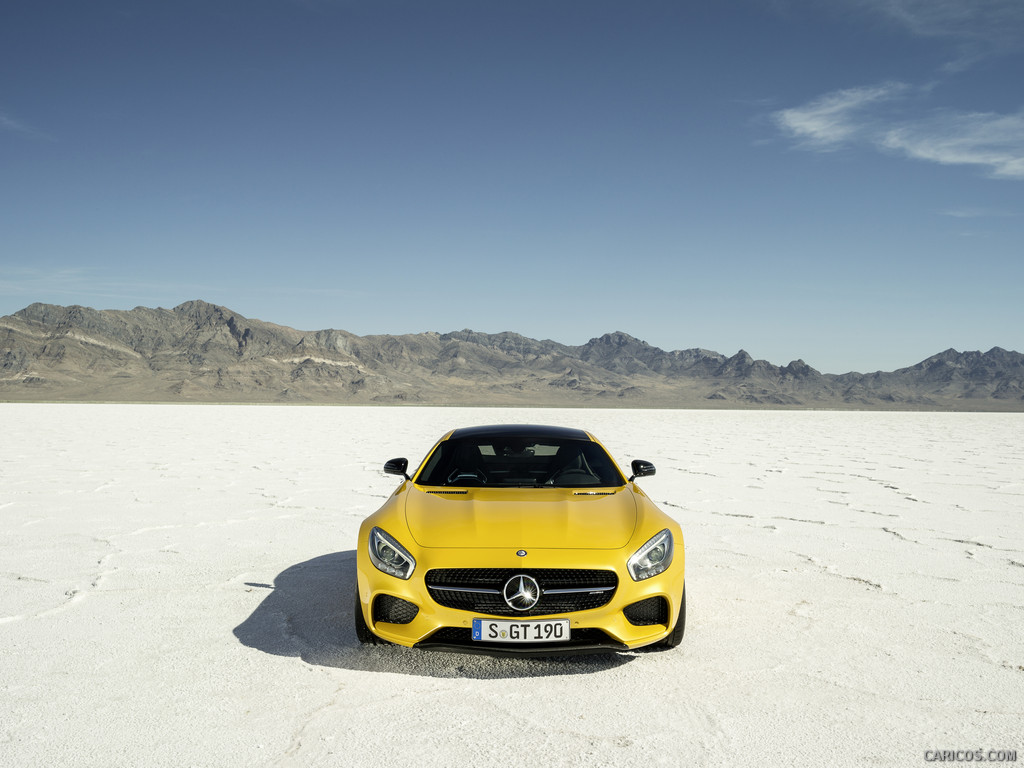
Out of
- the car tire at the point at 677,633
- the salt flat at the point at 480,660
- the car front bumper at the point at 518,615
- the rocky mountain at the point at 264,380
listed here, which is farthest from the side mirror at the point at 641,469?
the rocky mountain at the point at 264,380

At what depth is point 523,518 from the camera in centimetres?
412

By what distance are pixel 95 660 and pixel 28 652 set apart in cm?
42

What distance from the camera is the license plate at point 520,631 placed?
3586mm

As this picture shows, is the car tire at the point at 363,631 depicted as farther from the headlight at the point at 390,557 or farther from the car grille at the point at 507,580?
the car grille at the point at 507,580

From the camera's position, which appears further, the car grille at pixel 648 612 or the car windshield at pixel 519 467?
the car windshield at pixel 519 467

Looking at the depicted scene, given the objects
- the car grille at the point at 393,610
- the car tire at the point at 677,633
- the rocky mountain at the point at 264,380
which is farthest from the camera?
the rocky mountain at the point at 264,380

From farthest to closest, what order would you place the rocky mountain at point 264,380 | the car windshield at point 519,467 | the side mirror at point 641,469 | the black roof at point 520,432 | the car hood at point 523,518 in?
the rocky mountain at point 264,380
the black roof at point 520,432
the side mirror at point 641,469
the car windshield at point 519,467
the car hood at point 523,518

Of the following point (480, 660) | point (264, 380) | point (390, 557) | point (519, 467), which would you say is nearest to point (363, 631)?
point (390, 557)

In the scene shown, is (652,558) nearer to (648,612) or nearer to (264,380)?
(648,612)

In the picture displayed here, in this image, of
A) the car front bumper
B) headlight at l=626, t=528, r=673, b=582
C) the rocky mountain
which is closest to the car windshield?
headlight at l=626, t=528, r=673, b=582

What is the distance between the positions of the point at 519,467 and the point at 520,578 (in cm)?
224

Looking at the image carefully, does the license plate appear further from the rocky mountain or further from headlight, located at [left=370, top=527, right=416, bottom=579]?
the rocky mountain

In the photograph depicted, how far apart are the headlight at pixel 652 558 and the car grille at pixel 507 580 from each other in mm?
135

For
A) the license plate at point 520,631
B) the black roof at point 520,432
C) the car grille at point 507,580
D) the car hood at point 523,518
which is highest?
the black roof at point 520,432
